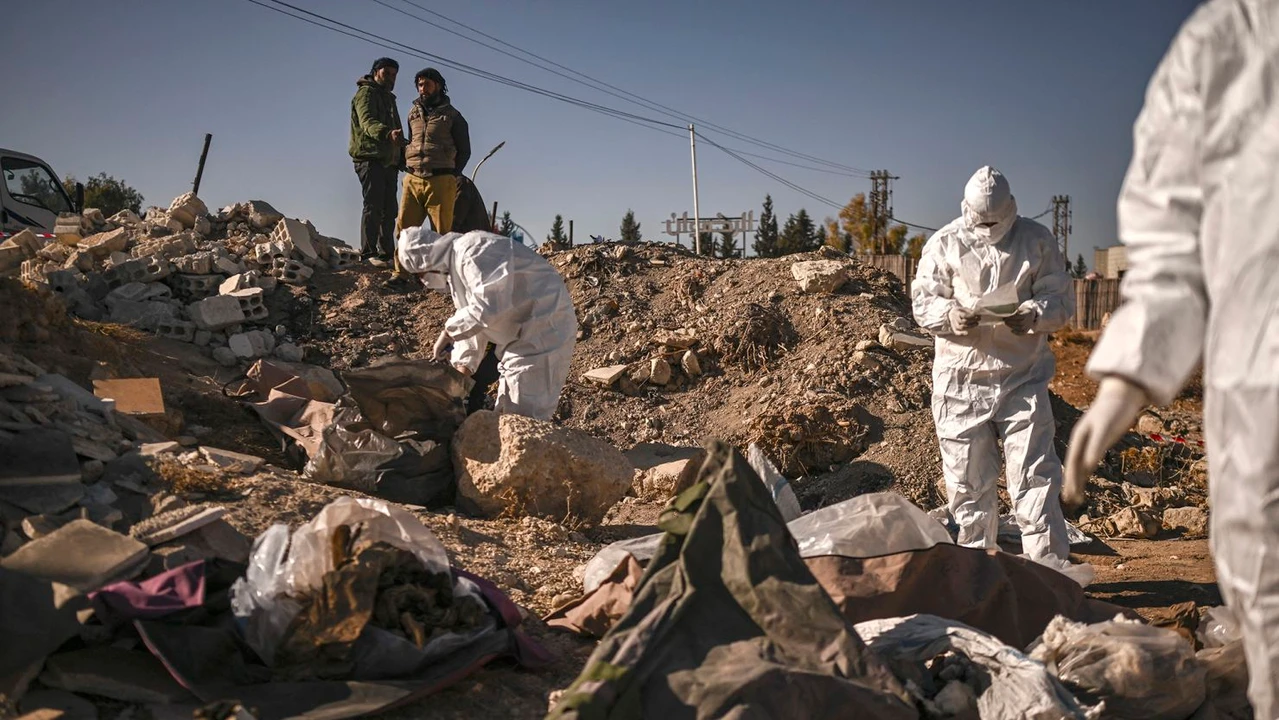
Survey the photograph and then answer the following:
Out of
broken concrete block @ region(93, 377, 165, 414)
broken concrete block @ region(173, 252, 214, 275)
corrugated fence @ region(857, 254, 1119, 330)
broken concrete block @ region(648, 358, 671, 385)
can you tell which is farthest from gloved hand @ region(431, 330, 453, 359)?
corrugated fence @ region(857, 254, 1119, 330)

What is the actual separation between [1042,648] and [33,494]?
3.35 m

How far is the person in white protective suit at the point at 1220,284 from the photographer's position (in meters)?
1.58

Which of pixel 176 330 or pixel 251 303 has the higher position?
pixel 251 303

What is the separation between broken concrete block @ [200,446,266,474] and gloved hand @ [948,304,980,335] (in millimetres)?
3217

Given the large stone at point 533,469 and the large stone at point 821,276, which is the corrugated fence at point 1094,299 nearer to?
the large stone at point 821,276

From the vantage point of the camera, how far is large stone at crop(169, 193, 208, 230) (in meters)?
11.1

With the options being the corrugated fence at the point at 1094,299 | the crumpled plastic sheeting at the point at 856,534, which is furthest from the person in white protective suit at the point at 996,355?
the corrugated fence at the point at 1094,299

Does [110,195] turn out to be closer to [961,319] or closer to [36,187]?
[36,187]

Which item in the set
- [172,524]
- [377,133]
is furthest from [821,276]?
[172,524]

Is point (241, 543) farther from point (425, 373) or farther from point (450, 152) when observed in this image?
point (450, 152)

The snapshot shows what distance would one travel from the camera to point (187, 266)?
9.59m

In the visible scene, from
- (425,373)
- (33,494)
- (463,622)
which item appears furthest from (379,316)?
(463,622)

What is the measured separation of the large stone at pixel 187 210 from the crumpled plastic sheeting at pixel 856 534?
9089 mm

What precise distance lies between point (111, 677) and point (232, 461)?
2071 millimetres
